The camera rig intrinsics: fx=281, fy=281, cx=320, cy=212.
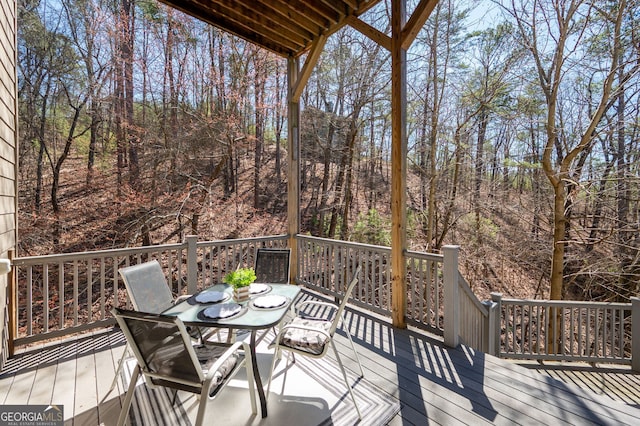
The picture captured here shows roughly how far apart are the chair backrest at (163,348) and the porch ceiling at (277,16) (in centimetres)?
372

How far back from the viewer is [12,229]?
2887mm

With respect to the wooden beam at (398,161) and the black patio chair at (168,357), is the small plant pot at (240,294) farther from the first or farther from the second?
the wooden beam at (398,161)

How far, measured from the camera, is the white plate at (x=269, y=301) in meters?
2.23

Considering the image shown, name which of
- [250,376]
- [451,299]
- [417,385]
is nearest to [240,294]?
[250,376]

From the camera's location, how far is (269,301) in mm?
2303

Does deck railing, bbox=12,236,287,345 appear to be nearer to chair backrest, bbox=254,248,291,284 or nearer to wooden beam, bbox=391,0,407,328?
chair backrest, bbox=254,248,291,284

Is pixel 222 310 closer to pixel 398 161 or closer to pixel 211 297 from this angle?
pixel 211 297

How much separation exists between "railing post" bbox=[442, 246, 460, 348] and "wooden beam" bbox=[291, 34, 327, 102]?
326 centimetres

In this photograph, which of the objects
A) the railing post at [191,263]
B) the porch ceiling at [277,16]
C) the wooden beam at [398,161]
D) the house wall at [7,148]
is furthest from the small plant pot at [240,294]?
the porch ceiling at [277,16]

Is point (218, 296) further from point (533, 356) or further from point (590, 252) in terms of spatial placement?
point (590, 252)

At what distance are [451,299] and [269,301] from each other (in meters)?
1.91

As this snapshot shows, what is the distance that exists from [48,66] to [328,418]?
9.92m

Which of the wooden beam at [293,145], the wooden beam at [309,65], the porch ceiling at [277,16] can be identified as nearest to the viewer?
the porch ceiling at [277,16]

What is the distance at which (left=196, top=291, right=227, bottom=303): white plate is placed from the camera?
2.38m
